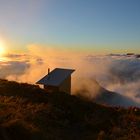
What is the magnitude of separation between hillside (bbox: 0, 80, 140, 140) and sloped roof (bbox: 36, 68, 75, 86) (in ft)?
35.3

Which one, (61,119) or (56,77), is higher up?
(61,119)

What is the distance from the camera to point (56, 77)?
3788 cm

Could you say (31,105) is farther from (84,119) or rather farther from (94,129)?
(94,129)

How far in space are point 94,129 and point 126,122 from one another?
6.33 ft

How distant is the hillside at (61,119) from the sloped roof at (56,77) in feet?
35.3

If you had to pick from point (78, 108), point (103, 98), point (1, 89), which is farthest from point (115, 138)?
point (103, 98)

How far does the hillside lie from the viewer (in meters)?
14.7

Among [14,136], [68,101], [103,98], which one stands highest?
[14,136]

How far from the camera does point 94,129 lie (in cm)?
1809

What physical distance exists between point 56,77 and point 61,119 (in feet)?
59.9

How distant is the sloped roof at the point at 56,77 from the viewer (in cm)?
3718

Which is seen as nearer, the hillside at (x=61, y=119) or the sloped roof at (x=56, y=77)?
the hillside at (x=61, y=119)

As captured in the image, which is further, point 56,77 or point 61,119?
point 56,77

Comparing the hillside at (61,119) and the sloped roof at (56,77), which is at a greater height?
the hillside at (61,119)
